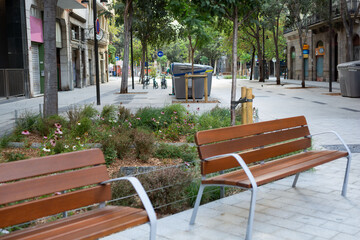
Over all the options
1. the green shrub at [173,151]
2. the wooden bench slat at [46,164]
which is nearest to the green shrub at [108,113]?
the green shrub at [173,151]

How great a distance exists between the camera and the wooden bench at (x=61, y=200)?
2.99 m

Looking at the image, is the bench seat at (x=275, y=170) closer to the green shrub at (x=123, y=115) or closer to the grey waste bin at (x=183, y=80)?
the green shrub at (x=123, y=115)

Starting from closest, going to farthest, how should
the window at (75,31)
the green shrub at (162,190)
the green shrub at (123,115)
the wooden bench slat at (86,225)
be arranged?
the wooden bench slat at (86,225) < the green shrub at (162,190) < the green shrub at (123,115) < the window at (75,31)

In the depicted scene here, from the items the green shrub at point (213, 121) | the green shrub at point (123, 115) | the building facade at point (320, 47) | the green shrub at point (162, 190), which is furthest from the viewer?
the building facade at point (320, 47)

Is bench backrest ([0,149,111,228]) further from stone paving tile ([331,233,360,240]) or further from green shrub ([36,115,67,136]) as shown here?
green shrub ([36,115,67,136])

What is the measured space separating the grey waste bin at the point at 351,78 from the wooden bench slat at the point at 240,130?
18115 millimetres

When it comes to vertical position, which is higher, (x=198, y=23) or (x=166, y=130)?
(x=198, y=23)

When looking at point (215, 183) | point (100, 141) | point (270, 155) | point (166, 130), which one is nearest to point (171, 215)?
point (215, 183)

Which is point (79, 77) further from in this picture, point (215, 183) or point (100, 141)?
point (215, 183)

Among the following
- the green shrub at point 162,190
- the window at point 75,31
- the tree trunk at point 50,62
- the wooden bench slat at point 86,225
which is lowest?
the green shrub at point 162,190

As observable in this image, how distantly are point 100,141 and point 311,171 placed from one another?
330 cm

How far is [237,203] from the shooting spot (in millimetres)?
5203

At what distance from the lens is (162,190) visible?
503 cm

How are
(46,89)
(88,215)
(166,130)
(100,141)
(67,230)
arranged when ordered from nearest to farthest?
(67,230), (88,215), (100,141), (166,130), (46,89)
